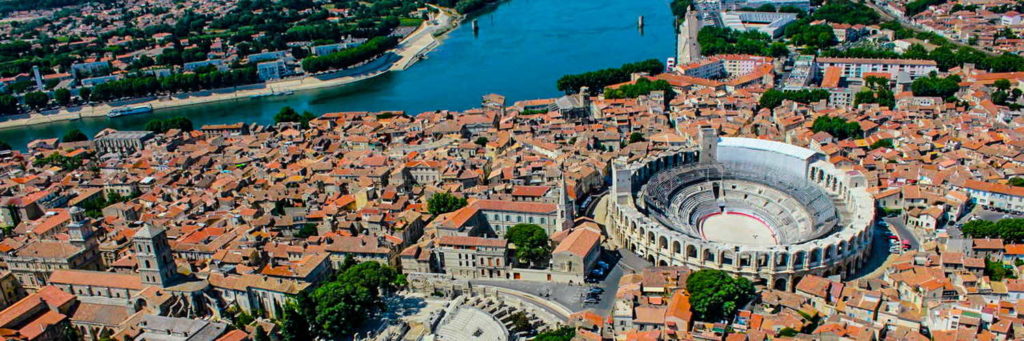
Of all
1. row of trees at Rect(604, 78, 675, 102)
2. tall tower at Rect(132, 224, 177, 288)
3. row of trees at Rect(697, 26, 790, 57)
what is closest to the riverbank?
row of trees at Rect(604, 78, 675, 102)

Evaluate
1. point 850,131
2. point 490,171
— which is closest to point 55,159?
point 490,171

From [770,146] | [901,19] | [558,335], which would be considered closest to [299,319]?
[558,335]

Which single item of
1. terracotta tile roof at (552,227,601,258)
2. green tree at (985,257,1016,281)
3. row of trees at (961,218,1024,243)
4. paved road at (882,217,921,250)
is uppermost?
terracotta tile roof at (552,227,601,258)

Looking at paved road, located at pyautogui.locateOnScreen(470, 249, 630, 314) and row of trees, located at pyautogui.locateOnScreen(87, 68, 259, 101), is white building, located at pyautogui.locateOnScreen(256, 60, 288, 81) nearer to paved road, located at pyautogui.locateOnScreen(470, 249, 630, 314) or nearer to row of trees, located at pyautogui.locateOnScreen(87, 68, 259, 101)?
row of trees, located at pyautogui.locateOnScreen(87, 68, 259, 101)

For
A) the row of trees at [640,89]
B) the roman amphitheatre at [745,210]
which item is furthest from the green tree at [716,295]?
the row of trees at [640,89]

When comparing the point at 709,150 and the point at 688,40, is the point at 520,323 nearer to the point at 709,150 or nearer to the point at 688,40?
the point at 709,150

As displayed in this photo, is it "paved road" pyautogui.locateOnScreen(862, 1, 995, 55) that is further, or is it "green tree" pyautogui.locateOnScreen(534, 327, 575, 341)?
"paved road" pyautogui.locateOnScreen(862, 1, 995, 55)

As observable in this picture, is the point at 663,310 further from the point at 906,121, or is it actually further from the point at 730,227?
the point at 906,121

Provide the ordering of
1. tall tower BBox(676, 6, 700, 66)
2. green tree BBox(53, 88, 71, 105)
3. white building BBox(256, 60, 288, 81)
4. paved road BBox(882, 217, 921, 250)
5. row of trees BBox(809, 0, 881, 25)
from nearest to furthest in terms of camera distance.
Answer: paved road BBox(882, 217, 921, 250), green tree BBox(53, 88, 71, 105), tall tower BBox(676, 6, 700, 66), white building BBox(256, 60, 288, 81), row of trees BBox(809, 0, 881, 25)
